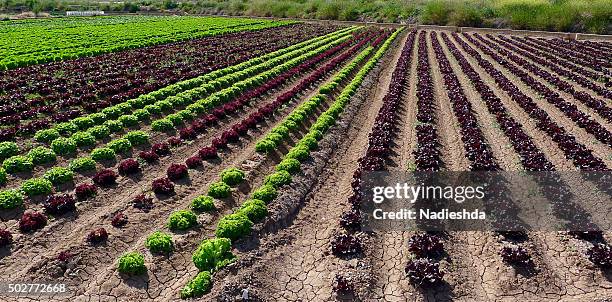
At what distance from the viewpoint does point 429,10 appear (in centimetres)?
7694

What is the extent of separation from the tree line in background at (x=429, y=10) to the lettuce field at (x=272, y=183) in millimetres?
41006

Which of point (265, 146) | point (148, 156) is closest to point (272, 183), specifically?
point (265, 146)

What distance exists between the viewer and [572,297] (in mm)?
8750

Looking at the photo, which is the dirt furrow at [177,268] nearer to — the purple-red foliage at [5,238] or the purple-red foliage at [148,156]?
the purple-red foliage at [5,238]

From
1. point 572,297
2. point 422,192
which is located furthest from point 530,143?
point 572,297

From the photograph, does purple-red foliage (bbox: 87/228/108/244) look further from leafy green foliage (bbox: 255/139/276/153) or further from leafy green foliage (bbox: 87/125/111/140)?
leafy green foliage (bbox: 87/125/111/140)

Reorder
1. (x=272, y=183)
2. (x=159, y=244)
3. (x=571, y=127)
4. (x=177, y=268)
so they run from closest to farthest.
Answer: (x=177, y=268), (x=159, y=244), (x=272, y=183), (x=571, y=127)

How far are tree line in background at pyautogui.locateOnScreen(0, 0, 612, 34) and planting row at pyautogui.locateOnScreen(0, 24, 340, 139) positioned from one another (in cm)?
A: 4362

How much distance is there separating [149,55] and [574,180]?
32.6 metres

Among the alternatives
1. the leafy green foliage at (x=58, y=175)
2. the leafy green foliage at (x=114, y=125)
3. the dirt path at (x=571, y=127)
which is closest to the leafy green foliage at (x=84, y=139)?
the leafy green foliage at (x=114, y=125)

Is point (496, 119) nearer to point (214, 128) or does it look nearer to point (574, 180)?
point (574, 180)

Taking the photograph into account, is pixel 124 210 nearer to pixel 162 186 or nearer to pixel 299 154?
pixel 162 186

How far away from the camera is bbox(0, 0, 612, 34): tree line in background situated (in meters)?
61.8

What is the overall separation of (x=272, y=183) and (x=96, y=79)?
1865 cm
